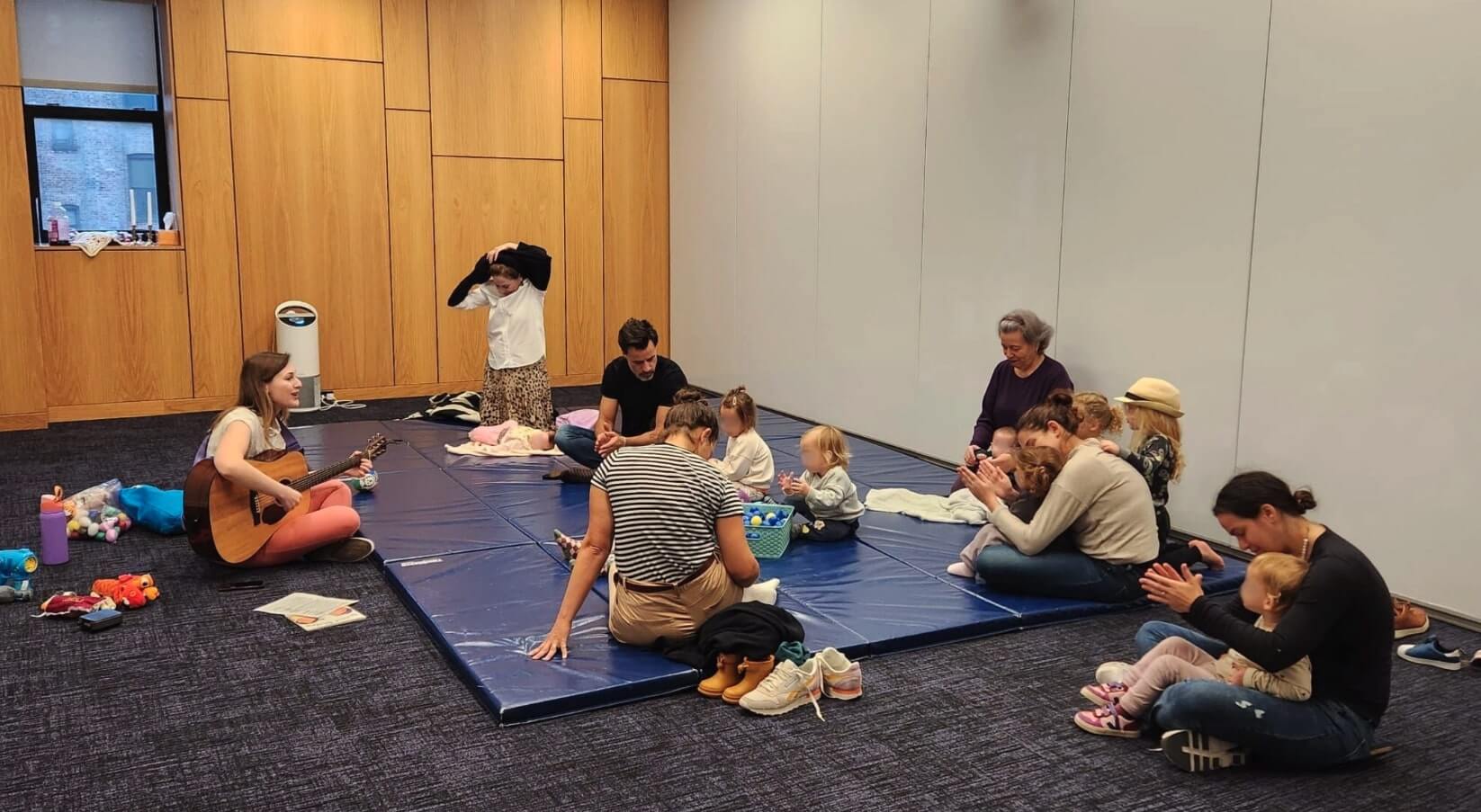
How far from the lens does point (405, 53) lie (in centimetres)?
962

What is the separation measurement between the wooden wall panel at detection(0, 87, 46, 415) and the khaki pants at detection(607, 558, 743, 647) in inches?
250

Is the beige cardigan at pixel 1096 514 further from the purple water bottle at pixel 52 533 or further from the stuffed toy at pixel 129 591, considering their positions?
the purple water bottle at pixel 52 533

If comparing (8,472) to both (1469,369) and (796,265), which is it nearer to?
(796,265)

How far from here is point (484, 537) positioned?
537cm

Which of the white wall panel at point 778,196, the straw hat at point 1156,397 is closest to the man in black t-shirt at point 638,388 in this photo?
the straw hat at point 1156,397

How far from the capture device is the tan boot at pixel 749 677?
144 inches

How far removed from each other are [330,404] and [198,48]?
2.85 m

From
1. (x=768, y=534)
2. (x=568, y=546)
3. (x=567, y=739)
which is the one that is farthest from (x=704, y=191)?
(x=567, y=739)

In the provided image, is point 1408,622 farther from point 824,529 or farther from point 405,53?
point 405,53

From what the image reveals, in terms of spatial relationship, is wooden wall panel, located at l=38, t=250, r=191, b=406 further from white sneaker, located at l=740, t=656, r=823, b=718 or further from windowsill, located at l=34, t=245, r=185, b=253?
white sneaker, located at l=740, t=656, r=823, b=718

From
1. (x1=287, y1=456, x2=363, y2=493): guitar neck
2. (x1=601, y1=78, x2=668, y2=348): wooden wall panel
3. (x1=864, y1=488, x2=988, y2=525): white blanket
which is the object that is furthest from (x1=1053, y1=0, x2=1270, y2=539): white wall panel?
(x1=601, y1=78, x2=668, y2=348): wooden wall panel

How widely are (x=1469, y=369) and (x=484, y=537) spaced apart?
163 inches

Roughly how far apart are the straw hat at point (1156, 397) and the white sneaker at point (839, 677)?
2073mm

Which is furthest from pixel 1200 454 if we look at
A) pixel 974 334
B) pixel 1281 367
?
pixel 974 334
